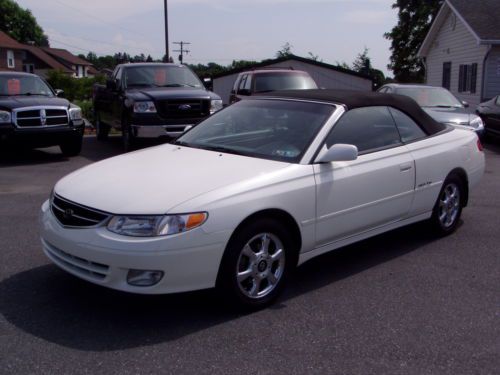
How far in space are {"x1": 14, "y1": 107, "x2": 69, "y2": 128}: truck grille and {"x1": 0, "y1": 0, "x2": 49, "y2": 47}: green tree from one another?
67.1 m

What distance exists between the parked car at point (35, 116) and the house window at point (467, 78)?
16204mm

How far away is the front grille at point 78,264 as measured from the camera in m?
3.79

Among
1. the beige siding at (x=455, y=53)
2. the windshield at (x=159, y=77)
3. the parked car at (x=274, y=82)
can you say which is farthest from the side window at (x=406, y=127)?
the beige siding at (x=455, y=53)

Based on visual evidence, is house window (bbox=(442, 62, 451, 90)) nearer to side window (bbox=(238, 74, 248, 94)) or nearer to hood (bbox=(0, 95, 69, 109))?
side window (bbox=(238, 74, 248, 94))

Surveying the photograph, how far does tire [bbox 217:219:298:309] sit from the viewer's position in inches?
154

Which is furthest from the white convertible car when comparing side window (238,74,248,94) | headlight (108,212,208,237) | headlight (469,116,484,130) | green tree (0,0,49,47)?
green tree (0,0,49,47)

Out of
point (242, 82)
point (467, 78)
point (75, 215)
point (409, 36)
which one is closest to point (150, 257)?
point (75, 215)

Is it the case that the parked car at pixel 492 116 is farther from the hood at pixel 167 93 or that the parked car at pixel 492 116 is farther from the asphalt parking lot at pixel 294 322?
the asphalt parking lot at pixel 294 322

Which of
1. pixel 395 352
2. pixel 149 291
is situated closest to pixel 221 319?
pixel 149 291

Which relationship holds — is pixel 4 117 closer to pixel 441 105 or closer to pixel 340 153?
pixel 340 153

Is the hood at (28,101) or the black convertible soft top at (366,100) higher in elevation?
the black convertible soft top at (366,100)

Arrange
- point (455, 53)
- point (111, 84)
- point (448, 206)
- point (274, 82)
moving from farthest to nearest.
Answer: point (455, 53)
point (274, 82)
point (111, 84)
point (448, 206)

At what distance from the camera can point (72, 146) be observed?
11930 mm

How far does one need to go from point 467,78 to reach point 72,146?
56.1 ft
